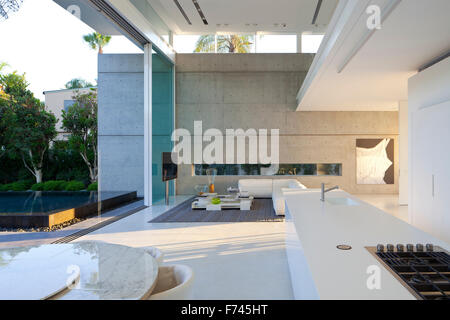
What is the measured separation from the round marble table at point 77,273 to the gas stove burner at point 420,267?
42.6 inches

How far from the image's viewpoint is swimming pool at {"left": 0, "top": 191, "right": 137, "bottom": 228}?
5516 millimetres

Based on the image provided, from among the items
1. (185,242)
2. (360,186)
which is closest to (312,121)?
(360,186)

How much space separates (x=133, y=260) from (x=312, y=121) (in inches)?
368

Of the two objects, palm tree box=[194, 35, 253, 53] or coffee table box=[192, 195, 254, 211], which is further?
palm tree box=[194, 35, 253, 53]

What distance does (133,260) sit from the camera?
1.83 meters

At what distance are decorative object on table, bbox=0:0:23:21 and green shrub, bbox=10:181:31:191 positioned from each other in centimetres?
348

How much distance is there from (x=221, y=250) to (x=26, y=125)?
5.20 metres

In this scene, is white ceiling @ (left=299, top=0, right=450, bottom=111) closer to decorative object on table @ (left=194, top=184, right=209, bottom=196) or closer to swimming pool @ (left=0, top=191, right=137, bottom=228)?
decorative object on table @ (left=194, top=184, right=209, bottom=196)

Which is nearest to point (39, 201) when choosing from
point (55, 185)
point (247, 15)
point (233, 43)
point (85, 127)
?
point (55, 185)

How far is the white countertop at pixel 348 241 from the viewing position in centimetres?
117

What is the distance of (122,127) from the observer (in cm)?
989

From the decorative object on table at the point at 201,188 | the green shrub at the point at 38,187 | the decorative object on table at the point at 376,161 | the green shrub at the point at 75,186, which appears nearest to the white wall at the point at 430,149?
the decorative object on table at the point at 376,161

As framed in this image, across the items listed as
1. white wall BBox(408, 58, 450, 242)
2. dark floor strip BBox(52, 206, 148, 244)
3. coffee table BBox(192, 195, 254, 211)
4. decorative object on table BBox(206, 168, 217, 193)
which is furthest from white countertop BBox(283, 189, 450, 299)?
decorative object on table BBox(206, 168, 217, 193)
